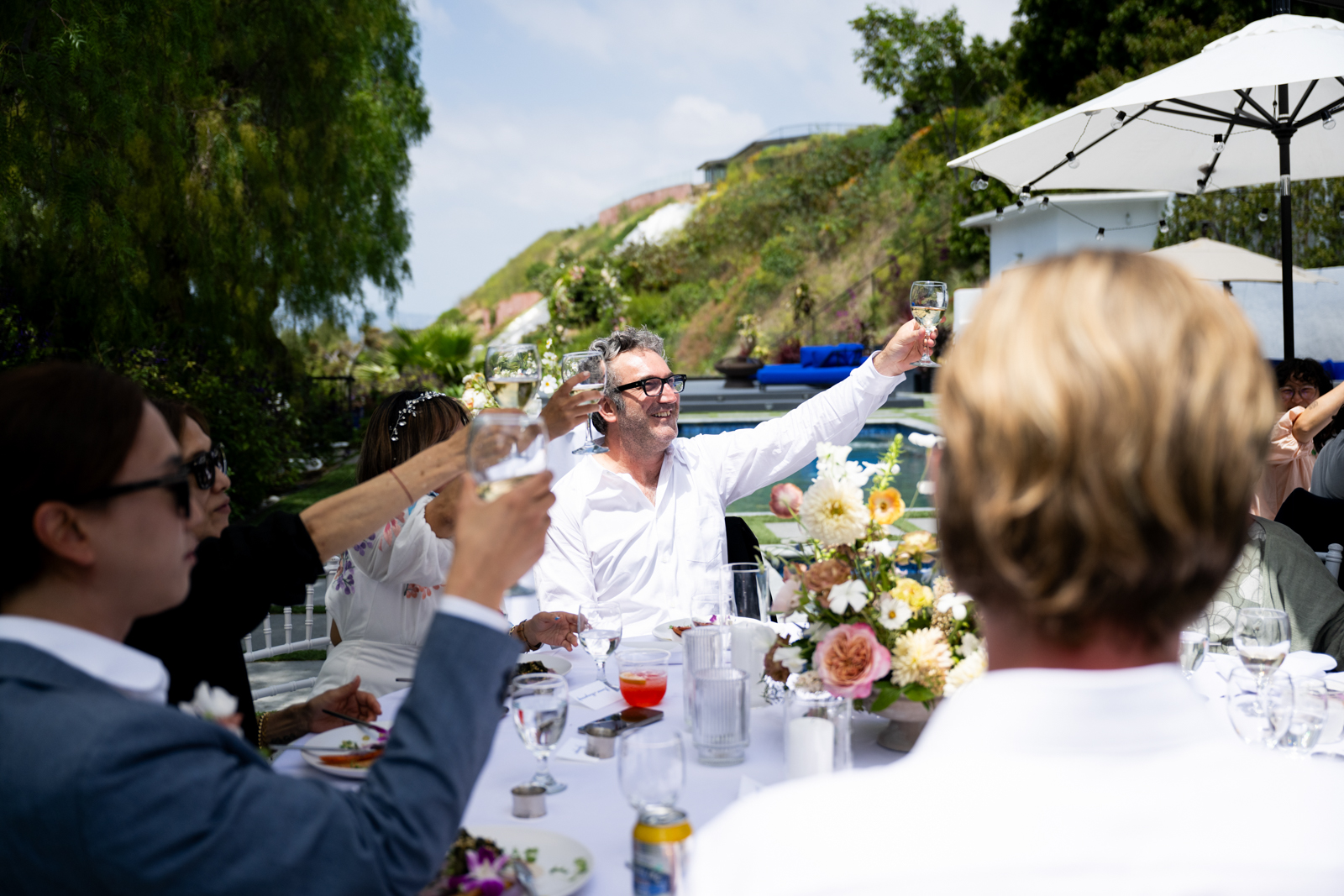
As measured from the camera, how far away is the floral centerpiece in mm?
1613

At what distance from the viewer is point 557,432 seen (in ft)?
7.95

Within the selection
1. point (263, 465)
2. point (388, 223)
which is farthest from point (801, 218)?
point (263, 465)

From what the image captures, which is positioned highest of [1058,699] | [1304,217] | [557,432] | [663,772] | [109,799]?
[1304,217]

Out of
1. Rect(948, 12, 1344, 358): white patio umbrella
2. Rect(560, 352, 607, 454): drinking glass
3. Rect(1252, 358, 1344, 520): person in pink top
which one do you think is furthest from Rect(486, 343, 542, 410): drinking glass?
Rect(1252, 358, 1344, 520): person in pink top

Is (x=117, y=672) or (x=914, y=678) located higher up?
(x=117, y=672)

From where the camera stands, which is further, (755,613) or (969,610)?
(755,613)

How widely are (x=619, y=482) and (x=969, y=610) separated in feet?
6.47

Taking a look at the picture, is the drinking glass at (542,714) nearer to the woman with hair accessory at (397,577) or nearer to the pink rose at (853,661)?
the pink rose at (853,661)

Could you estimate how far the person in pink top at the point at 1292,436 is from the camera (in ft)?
14.8

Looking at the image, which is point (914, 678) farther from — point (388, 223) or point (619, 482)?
point (388, 223)

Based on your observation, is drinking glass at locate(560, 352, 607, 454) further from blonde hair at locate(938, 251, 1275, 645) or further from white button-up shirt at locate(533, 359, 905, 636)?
blonde hair at locate(938, 251, 1275, 645)

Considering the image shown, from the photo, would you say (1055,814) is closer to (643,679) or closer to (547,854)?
(547,854)

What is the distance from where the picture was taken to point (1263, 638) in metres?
1.96

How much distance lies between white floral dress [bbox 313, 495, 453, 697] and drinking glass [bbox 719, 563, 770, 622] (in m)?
1.01
